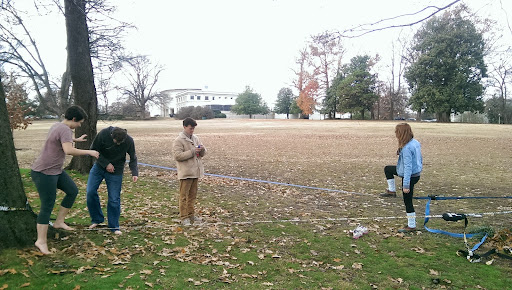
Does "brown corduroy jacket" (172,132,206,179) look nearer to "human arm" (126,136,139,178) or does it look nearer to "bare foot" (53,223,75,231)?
"human arm" (126,136,139,178)

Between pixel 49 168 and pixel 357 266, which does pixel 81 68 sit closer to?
pixel 49 168

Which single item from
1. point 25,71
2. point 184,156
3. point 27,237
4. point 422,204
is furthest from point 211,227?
point 25,71

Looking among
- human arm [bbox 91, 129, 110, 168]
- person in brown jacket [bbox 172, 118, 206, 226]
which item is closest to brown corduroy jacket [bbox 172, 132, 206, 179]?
person in brown jacket [bbox 172, 118, 206, 226]

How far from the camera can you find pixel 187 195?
6.24m

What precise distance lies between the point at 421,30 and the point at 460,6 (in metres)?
49.4

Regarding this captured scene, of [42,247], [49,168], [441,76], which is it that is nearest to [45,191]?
[49,168]

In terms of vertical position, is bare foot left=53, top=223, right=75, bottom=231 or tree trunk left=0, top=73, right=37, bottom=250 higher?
tree trunk left=0, top=73, right=37, bottom=250

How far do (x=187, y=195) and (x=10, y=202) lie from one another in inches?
107

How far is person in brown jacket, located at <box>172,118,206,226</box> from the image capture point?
19.6 feet

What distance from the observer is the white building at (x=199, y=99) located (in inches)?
4459

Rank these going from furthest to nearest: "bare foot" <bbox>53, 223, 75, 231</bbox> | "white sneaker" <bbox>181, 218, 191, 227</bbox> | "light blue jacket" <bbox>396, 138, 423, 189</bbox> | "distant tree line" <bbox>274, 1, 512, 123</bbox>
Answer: "distant tree line" <bbox>274, 1, 512, 123</bbox> < "white sneaker" <bbox>181, 218, 191, 227</bbox> < "light blue jacket" <bbox>396, 138, 423, 189</bbox> < "bare foot" <bbox>53, 223, 75, 231</bbox>

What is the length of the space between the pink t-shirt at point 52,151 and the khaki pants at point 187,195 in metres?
2.21

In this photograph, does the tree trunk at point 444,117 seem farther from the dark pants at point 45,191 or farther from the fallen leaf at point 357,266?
the dark pants at point 45,191

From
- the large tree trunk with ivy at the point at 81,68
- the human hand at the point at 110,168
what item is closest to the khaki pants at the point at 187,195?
the human hand at the point at 110,168
